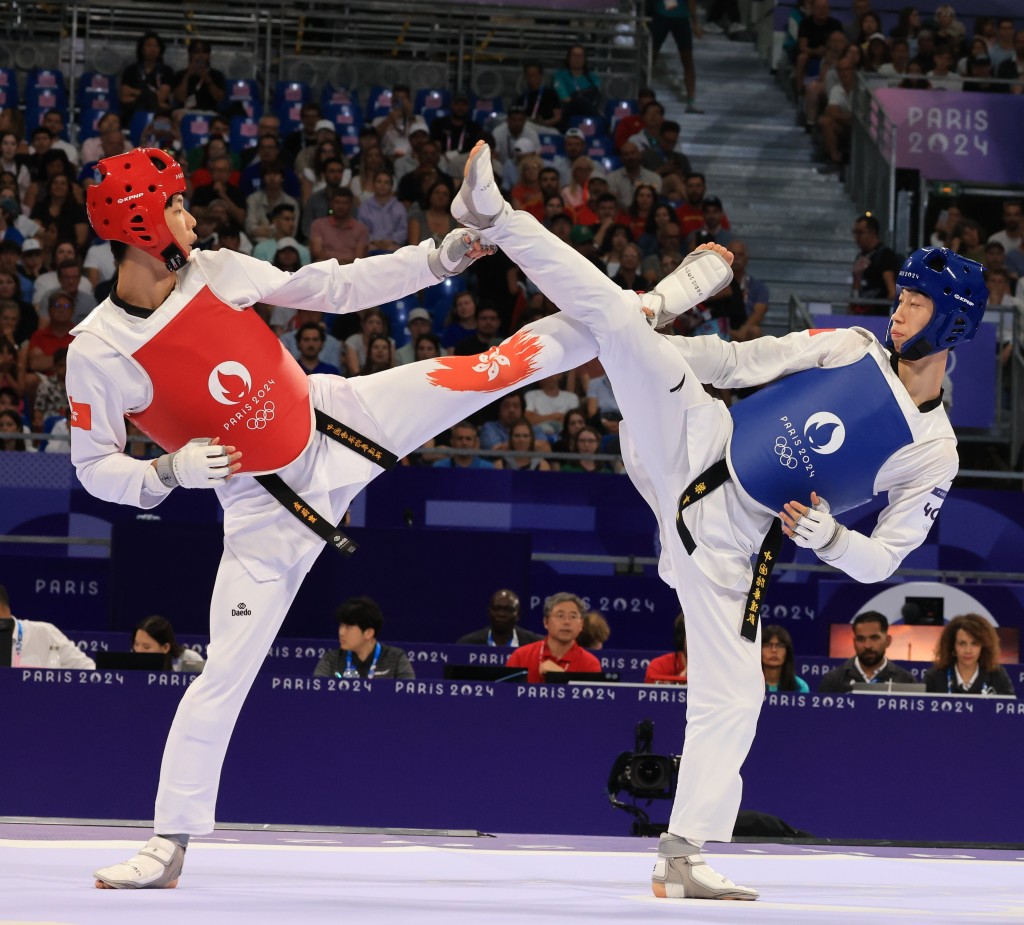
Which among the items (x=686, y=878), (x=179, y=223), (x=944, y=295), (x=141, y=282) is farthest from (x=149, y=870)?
(x=944, y=295)

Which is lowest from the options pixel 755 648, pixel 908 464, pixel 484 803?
Answer: pixel 484 803

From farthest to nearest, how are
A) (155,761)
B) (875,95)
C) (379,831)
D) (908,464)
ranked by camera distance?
(875,95) → (155,761) → (379,831) → (908,464)

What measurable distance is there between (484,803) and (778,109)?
11.8m

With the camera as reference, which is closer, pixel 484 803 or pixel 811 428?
pixel 811 428

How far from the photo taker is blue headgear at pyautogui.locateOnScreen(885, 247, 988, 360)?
4.98 meters

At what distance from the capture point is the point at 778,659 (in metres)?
8.77

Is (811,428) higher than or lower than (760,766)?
higher

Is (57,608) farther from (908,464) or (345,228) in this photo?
(908,464)

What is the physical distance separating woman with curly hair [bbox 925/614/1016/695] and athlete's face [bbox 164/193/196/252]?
5.48m

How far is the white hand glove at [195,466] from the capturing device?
4734 mm

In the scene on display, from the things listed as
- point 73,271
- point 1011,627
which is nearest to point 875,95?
point 1011,627

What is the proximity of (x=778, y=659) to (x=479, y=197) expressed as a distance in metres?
4.35

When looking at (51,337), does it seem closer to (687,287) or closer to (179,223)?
(179,223)

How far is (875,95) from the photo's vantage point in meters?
15.2
